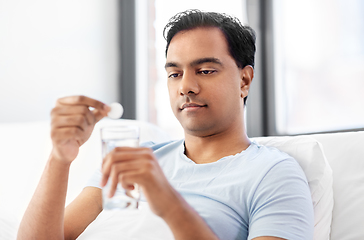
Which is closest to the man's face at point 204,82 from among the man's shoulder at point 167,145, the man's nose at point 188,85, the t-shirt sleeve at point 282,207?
the man's nose at point 188,85

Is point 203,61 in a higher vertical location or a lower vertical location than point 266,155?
higher

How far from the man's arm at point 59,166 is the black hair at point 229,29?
1.76 ft

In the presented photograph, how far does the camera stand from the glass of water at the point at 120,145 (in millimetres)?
758

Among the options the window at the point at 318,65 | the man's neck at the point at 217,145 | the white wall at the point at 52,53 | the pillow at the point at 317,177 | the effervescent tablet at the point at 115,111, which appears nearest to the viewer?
the effervescent tablet at the point at 115,111

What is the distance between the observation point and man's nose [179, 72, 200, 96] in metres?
1.16

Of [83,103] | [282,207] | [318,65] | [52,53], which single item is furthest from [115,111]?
[52,53]

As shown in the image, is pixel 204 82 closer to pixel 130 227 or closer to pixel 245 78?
pixel 245 78

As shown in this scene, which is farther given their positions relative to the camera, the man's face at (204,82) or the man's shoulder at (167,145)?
the man's shoulder at (167,145)

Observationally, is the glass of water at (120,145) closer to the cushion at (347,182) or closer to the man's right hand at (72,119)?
the man's right hand at (72,119)

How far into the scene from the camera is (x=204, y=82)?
1183mm

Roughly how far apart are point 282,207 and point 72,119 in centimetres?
54

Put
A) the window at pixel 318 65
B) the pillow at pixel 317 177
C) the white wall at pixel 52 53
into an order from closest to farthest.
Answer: the pillow at pixel 317 177
the window at pixel 318 65
the white wall at pixel 52 53

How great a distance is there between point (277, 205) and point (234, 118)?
391mm

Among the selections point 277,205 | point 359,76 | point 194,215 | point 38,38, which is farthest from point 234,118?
point 38,38
